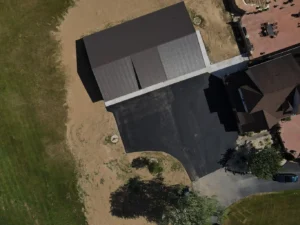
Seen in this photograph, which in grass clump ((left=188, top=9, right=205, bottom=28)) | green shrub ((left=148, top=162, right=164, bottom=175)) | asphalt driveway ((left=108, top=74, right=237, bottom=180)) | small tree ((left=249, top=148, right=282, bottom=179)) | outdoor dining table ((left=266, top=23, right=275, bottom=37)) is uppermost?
grass clump ((left=188, top=9, right=205, bottom=28))

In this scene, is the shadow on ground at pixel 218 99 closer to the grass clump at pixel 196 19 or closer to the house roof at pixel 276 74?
the house roof at pixel 276 74

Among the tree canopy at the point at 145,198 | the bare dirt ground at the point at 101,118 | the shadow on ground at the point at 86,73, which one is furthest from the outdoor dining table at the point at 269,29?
the shadow on ground at the point at 86,73

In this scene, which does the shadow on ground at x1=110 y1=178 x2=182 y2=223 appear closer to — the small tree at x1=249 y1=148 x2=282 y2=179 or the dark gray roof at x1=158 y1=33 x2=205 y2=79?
the small tree at x1=249 y1=148 x2=282 y2=179

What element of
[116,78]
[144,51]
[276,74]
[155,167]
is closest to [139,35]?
[144,51]

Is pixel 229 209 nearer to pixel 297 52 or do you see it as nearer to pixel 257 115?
pixel 257 115

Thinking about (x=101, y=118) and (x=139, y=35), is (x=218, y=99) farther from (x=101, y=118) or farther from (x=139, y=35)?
(x=101, y=118)

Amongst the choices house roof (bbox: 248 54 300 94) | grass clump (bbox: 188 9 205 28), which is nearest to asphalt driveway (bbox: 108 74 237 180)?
house roof (bbox: 248 54 300 94)
